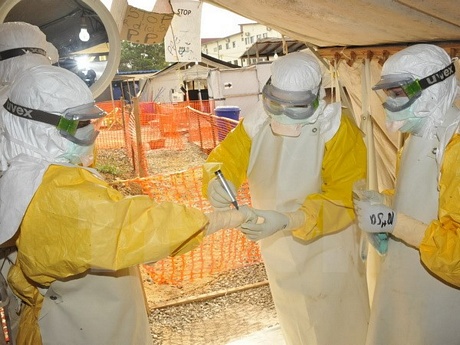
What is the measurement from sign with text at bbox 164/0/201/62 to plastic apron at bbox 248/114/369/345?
5.47 ft

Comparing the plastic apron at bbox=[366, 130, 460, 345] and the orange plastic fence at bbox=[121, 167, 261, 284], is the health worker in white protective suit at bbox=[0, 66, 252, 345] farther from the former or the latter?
the orange plastic fence at bbox=[121, 167, 261, 284]

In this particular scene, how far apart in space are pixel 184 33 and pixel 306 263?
254 cm

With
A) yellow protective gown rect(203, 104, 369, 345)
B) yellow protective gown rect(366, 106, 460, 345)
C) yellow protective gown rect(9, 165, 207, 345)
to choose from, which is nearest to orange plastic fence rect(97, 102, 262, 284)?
yellow protective gown rect(203, 104, 369, 345)

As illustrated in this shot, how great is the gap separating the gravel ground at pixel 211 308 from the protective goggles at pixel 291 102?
2.33 m

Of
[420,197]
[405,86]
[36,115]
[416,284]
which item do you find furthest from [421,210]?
[36,115]

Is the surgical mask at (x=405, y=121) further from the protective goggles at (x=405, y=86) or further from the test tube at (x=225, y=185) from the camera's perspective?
the test tube at (x=225, y=185)

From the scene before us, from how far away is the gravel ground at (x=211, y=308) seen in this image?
4148mm

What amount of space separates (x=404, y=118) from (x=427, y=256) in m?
0.63

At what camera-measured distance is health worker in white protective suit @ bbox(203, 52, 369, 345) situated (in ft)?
8.27

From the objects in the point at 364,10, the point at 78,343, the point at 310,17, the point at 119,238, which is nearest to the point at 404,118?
the point at 364,10

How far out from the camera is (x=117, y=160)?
38.6 ft

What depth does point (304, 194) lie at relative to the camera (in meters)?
2.72

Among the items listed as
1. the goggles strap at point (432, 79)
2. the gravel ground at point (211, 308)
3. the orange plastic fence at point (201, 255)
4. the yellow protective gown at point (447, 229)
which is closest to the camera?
the yellow protective gown at point (447, 229)

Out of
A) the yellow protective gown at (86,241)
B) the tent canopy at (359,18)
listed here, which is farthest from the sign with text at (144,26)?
the yellow protective gown at (86,241)
